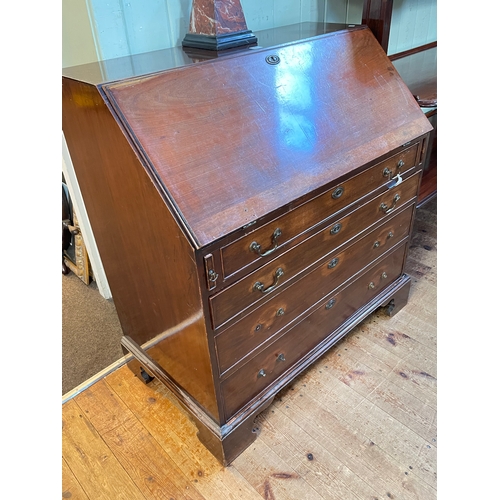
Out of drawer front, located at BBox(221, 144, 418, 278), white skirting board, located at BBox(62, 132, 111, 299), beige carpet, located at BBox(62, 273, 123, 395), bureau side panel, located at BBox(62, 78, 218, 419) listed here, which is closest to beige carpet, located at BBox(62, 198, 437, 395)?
beige carpet, located at BBox(62, 273, 123, 395)

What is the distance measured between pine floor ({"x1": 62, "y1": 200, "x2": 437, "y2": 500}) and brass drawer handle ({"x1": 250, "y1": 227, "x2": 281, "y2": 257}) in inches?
28.4

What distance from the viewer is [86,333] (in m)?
2.02

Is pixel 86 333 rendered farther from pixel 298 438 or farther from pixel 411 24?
pixel 411 24

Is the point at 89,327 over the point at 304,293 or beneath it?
beneath

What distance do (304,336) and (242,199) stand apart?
0.65 meters

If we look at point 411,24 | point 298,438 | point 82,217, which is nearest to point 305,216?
point 298,438

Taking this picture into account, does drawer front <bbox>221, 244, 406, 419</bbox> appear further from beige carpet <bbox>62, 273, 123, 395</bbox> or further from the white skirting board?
the white skirting board

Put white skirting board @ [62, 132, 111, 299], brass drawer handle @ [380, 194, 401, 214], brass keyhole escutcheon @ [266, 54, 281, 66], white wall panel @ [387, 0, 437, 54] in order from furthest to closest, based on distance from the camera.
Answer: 1. white wall panel @ [387, 0, 437, 54]
2. white skirting board @ [62, 132, 111, 299]
3. brass drawer handle @ [380, 194, 401, 214]
4. brass keyhole escutcheon @ [266, 54, 281, 66]

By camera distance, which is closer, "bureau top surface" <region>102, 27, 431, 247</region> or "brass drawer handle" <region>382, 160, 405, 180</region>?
"bureau top surface" <region>102, 27, 431, 247</region>

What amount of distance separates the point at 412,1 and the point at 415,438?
6.81 ft

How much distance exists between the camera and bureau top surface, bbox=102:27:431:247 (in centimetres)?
95

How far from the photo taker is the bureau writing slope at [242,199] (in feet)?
3.20

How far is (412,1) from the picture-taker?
7.15ft

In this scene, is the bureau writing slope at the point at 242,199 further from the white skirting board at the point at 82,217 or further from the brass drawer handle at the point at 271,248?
the white skirting board at the point at 82,217
